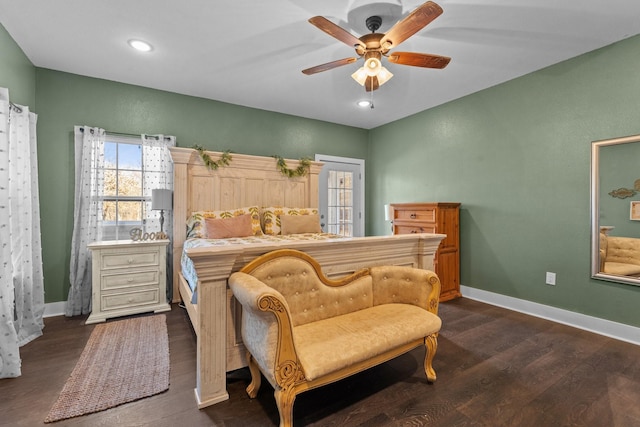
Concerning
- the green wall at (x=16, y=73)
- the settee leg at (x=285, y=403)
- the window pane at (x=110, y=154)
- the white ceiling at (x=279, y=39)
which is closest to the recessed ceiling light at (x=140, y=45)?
the white ceiling at (x=279, y=39)

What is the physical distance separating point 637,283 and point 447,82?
2724 mm

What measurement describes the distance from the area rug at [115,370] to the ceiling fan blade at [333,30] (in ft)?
8.42

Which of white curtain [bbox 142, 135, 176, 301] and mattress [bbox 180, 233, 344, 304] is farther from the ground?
white curtain [bbox 142, 135, 176, 301]

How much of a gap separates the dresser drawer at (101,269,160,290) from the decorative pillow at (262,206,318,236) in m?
A: 1.41

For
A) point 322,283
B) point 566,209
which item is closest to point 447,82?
point 566,209

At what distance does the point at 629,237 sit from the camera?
2.56 metres

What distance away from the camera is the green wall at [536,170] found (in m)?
2.64

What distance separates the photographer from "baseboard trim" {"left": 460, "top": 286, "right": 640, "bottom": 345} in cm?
254

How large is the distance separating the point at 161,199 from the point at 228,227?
0.85 meters

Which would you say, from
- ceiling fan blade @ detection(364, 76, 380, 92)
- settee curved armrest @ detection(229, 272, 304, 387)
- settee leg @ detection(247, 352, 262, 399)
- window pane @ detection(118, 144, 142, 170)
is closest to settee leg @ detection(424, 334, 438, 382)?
settee curved armrest @ detection(229, 272, 304, 387)

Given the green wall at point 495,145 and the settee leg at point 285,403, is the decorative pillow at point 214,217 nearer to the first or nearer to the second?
the green wall at point 495,145

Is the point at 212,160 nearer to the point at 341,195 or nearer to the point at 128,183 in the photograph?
the point at 128,183

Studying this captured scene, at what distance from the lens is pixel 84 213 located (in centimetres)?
314

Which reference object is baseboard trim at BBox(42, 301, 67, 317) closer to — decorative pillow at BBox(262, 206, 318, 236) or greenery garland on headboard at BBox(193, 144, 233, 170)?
greenery garland on headboard at BBox(193, 144, 233, 170)
